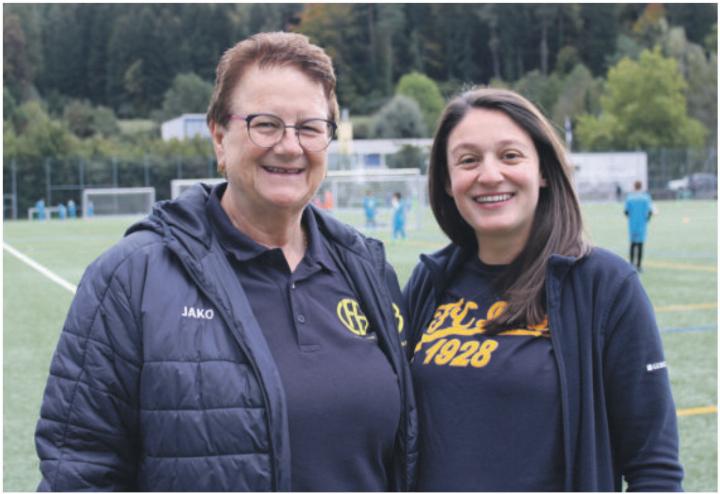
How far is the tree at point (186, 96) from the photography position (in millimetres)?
87375

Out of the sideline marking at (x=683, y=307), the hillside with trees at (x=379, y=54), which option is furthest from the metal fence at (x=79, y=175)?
the sideline marking at (x=683, y=307)

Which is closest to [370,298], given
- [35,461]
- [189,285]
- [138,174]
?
[189,285]

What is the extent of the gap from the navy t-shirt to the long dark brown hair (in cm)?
6

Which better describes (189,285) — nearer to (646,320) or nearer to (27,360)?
(646,320)

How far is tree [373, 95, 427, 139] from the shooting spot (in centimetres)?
8244

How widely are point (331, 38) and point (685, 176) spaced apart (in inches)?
1727

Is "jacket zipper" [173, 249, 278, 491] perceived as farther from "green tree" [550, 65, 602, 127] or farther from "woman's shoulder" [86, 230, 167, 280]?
"green tree" [550, 65, 602, 127]

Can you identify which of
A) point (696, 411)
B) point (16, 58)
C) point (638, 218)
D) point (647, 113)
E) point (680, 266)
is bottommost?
point (680, 266)

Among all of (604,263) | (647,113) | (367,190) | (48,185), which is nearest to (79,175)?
(48,185)

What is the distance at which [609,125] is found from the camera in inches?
2466

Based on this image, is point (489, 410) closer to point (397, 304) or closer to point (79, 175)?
point (397, 304)

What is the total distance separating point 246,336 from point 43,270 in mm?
16766

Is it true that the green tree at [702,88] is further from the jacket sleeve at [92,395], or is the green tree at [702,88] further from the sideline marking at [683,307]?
the jacket sleeve at [92,395]

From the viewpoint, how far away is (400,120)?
82438mm
